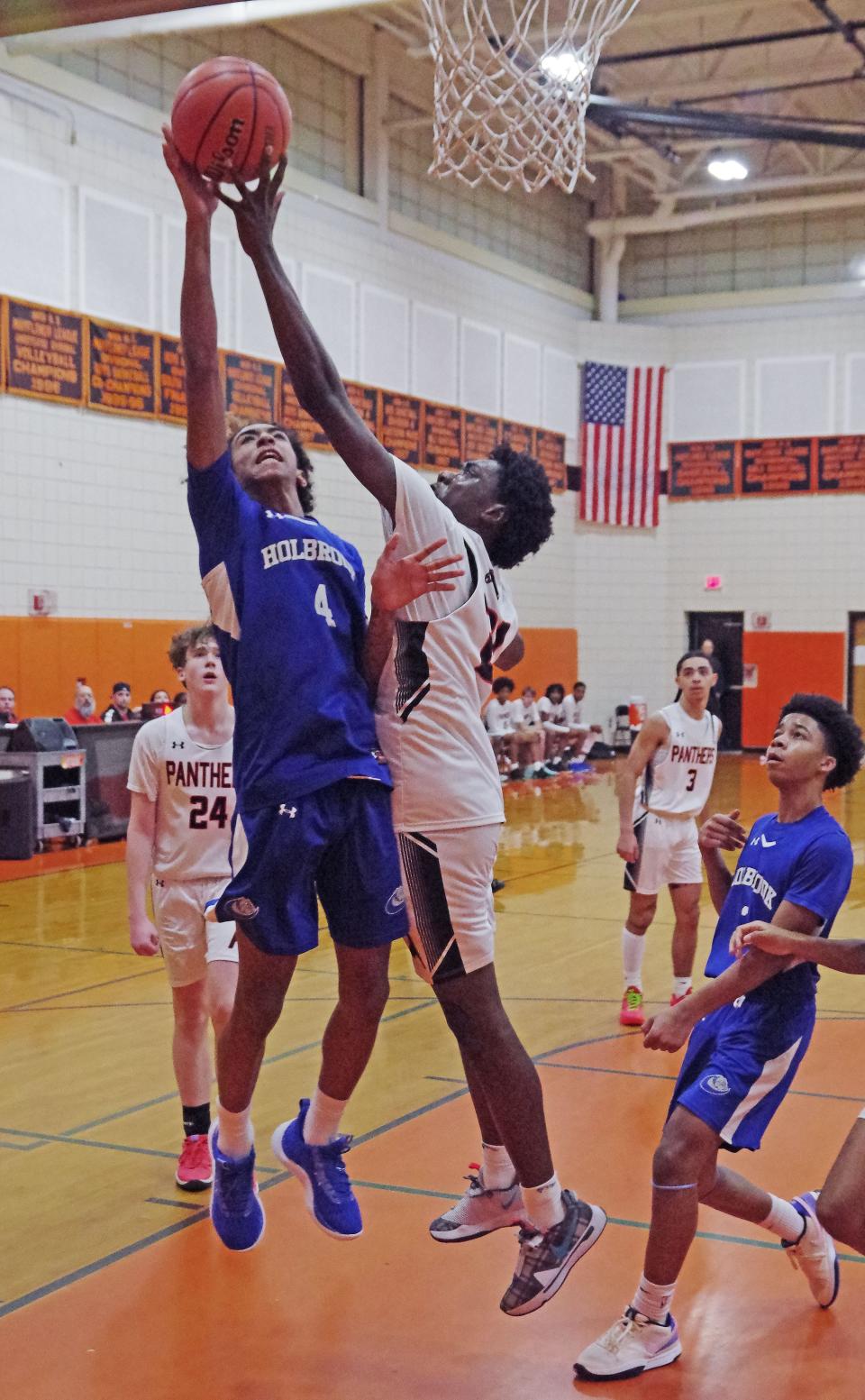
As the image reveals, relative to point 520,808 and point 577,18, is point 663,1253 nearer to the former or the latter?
point 577,18

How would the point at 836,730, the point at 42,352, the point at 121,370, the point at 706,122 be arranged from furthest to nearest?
the point at 706,122 < the point at 121,370 < the point at 42,352 < the point at 836,730

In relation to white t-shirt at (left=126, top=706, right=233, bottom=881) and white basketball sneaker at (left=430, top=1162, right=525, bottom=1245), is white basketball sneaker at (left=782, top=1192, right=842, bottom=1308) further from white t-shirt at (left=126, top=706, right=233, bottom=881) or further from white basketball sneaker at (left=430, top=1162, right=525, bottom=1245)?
white t-shirt at (left=126, top=706, right=233, bottom=881)

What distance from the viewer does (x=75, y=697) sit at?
46.7ft

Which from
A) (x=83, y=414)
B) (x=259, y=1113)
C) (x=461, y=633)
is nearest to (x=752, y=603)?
(x=83, y=414)

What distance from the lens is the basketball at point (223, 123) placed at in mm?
3197

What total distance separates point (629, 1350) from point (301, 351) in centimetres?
230

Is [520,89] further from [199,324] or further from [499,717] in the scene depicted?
[499,717]

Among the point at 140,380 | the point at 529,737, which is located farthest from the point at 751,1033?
the point at 529,737

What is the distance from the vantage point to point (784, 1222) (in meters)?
3.52

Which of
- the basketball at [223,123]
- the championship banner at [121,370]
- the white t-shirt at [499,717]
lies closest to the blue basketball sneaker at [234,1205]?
the basketball at [223,123]

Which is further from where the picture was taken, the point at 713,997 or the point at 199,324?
the point at 713,997

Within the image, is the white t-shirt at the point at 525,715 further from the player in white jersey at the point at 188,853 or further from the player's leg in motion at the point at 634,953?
the player in white jersey at the point at 188,853

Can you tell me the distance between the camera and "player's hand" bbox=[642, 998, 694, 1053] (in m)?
3.30

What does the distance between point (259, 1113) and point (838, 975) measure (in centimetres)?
→ 378
